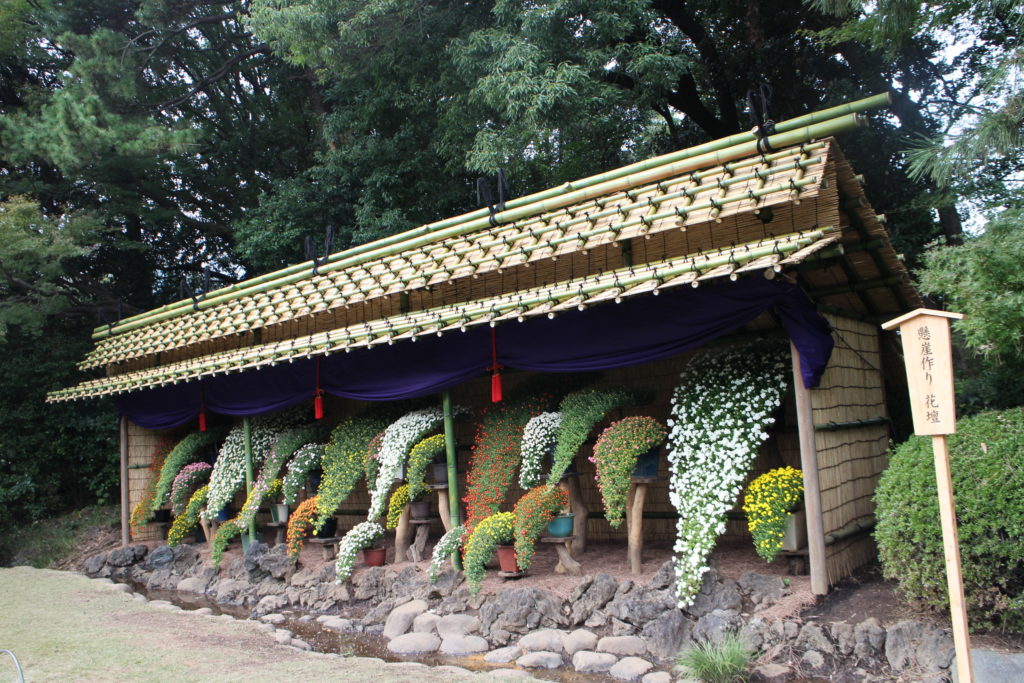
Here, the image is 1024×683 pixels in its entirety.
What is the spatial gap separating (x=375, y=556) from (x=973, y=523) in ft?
19.7

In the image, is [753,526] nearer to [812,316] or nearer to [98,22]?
[812,316]

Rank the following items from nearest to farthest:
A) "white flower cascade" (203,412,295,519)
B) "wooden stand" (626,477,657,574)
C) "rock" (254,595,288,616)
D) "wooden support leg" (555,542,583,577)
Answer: "wooden stand" (626,477,657,574), "wooden support leg" (555,542,583,577), "rock" (254,595,288,616), "white flower cascade" (203,412,295,519)

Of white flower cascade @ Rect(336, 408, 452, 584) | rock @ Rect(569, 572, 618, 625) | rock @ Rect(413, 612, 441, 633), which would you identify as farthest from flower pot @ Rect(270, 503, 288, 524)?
rock @ Rect(569, 572, 618, 625)

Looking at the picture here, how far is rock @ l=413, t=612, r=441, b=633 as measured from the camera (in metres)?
6.85

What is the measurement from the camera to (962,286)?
613cm

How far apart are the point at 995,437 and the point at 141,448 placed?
12.2 m

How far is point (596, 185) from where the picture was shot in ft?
26.3

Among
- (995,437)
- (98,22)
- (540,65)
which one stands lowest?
(995,437)

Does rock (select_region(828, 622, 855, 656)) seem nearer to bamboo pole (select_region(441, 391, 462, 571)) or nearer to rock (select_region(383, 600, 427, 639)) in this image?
rock (select_region(383, 600, 427, 639))

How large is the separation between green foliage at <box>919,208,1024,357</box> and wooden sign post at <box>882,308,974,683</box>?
2169 millimetres

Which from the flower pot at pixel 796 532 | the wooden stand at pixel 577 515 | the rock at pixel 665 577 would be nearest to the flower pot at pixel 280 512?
the wooden stand at pixel 577 515

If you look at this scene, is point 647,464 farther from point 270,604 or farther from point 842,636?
point 270,604

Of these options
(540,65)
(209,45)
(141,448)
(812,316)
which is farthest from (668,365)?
(209,45)

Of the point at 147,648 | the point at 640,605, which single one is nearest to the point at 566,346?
the point at 640,605
